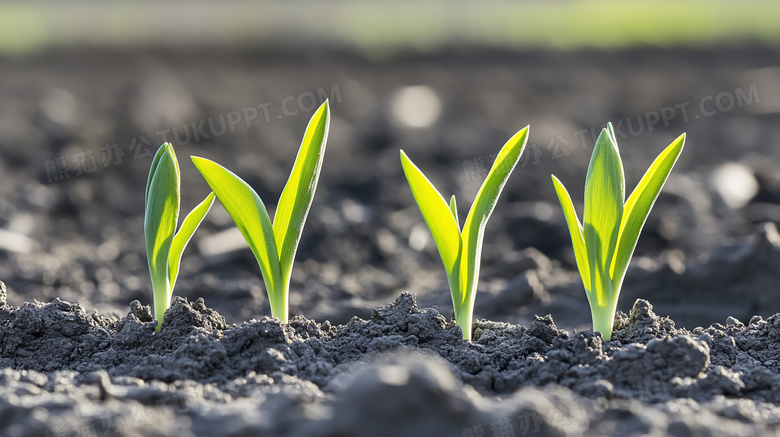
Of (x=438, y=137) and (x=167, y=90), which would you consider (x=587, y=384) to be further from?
(x=167, y=90)

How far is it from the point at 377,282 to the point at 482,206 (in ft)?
5.15

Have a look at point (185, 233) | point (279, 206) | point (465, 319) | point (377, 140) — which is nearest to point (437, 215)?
point (465, 319)

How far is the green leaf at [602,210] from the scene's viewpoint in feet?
5.51

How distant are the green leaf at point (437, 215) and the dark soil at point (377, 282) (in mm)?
172

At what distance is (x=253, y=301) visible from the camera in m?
2.79

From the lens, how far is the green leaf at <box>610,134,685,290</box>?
5.50 ft

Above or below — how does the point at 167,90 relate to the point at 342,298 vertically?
above

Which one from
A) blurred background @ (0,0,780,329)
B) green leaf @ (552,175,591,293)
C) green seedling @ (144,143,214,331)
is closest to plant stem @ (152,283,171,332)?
green seedling @ (144,143,214,331)

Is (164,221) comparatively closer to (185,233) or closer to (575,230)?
(185,233)

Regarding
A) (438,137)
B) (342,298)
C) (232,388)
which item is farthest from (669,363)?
(438,137)

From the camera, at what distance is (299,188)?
67.9 inches

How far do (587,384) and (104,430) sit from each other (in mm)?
896

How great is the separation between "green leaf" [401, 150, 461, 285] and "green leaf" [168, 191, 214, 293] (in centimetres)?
48

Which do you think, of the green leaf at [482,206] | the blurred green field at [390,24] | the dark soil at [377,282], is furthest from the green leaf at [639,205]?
the blurred green field at [390,24]
